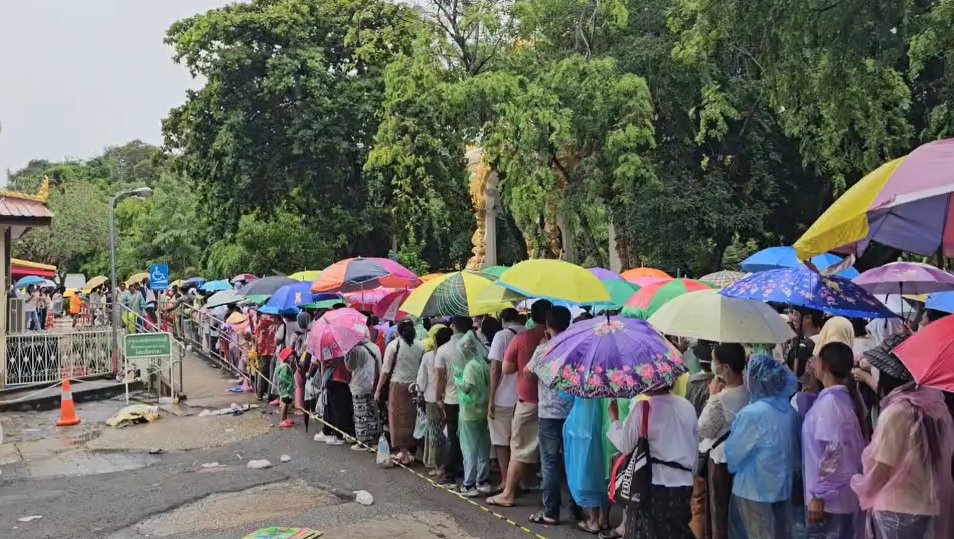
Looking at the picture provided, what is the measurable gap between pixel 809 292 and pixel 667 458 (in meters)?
1.73

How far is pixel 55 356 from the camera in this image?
16.1 metres

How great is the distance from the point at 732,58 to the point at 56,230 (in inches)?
1722

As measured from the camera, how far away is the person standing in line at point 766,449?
4949 millimetres

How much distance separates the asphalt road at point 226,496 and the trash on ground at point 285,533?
0.17 m

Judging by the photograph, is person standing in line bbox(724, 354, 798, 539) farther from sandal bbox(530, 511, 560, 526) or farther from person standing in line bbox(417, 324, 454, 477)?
person standing in line bbox(417, 324, 454, 477)

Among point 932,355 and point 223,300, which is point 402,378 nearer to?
point 932,355

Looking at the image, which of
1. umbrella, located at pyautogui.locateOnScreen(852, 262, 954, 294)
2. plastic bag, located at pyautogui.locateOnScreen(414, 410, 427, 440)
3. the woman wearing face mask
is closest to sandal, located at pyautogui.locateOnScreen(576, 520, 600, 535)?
the woman wearing face mask

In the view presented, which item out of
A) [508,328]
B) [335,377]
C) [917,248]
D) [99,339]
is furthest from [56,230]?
[917,248]

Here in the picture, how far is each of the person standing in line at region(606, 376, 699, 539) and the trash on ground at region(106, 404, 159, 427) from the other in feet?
33.3

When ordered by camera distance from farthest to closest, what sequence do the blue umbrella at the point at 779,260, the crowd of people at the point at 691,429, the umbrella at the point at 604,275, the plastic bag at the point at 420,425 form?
the blue umbrella at the point at 779,260 < the umbrella at the point at 604,275 < the plastic bag at the point at 420,425 < the crowd of people at the point at 691,429

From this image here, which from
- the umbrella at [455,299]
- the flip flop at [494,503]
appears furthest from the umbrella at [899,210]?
the flip flop at [494,503]

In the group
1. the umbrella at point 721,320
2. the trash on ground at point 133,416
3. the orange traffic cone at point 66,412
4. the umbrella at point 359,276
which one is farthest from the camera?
the orange traffic cone at point 66,412

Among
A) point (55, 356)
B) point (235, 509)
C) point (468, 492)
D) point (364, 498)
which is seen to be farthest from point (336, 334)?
point (55, 356)

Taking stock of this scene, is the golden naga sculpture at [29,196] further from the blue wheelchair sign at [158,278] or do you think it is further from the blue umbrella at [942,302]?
the blue umbrella at [942,302]
